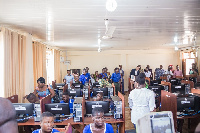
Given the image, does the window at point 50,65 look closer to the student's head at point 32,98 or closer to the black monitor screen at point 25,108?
the student's head at point 32,98

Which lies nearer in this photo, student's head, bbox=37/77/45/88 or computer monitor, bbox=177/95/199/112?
computer monitor, bbox=177/95/199/112

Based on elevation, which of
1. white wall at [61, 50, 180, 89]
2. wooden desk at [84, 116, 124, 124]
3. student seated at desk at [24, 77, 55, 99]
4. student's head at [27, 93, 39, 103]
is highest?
white wall at [61, 50, 180, 89]

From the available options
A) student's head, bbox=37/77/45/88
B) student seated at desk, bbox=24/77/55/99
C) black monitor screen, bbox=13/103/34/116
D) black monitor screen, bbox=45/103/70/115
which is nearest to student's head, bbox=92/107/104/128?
black monitor screen, bbox=45/103/70/115

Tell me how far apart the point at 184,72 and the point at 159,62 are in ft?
6.08

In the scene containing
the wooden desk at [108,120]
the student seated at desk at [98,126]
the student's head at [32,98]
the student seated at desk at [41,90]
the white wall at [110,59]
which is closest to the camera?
the student seated at desk at [98,126]

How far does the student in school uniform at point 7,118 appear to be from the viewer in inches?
27.1

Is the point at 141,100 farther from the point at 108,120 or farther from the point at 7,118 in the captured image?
the point at 7,118

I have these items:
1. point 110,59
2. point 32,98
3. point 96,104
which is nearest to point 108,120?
point 96,104

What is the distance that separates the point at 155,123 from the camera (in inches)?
47.0

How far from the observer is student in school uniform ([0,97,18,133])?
0.69 meters

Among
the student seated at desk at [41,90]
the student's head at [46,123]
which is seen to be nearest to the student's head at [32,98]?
the student seated at desk at [41,90]

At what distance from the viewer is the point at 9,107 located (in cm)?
72

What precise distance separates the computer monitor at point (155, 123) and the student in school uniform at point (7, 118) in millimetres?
747

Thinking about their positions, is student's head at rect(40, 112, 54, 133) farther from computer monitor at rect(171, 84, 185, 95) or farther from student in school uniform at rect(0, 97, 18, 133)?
computer monitor at rect(171, 84, 185, 95)
